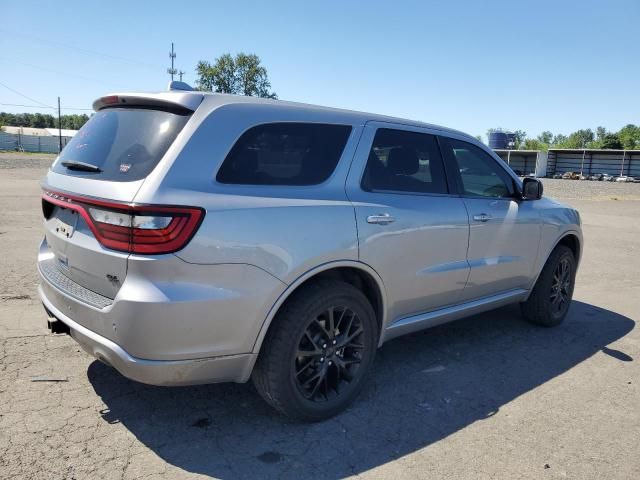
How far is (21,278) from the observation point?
5680mm

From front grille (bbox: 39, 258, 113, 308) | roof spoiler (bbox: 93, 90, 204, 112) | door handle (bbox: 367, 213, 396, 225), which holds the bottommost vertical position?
front grille (bbox: 39, 258, 113, 308)

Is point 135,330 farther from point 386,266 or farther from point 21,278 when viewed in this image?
point 21,278

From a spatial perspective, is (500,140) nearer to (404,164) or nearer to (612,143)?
(612,143)

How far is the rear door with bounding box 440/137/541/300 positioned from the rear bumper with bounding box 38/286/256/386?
6.92 feet

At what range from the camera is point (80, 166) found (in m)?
2.95

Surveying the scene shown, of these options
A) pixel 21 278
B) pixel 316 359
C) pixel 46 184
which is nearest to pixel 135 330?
pixel 316 359

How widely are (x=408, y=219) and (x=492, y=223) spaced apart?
3.61 feet

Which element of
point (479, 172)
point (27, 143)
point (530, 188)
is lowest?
point (530, 188)

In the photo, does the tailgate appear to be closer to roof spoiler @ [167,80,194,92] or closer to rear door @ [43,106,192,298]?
rear door @ [43,106,192,298]

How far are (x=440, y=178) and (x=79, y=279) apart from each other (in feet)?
8.55

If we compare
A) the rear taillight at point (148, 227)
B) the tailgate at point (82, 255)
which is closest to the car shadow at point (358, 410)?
the tailgate at point (82, 255)

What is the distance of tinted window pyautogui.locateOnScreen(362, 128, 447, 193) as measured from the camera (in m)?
3.46

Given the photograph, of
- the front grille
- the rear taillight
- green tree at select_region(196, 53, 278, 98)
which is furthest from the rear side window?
green tree at select_region(196, 53, 278, 98)


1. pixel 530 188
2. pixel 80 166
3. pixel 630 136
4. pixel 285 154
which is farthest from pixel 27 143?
pixel 630 136
